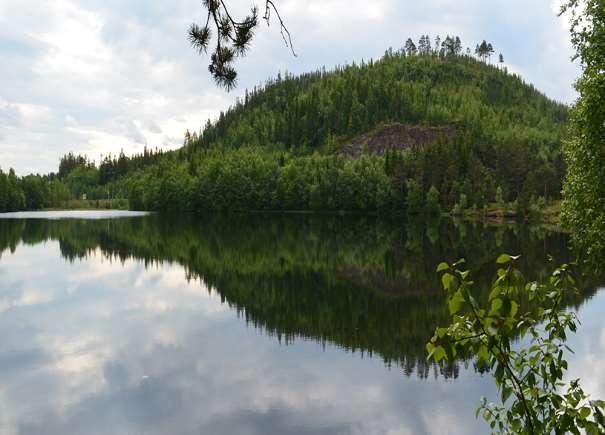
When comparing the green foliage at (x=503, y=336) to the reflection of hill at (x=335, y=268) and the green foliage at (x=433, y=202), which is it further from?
the green foliage at (x=433, y=202)

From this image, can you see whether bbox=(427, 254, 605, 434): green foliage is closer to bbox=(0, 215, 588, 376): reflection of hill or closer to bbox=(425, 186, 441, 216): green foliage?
bbox=(0, 215, 588, 376): reflection of hill

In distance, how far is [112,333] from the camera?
30.4 meters

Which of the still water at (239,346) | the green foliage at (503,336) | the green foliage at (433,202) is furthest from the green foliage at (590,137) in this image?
the green foliage at (433,202)

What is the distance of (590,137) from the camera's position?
25.8 metres

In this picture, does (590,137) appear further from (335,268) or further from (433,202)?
(433,202)

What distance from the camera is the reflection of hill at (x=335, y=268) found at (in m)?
30.8

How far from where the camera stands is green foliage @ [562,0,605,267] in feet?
82.4

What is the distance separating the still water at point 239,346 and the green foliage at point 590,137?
6.63 meters

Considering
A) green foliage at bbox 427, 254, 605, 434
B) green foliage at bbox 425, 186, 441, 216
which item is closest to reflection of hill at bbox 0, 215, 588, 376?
green foliage at bbox 427, 254, 605, 434

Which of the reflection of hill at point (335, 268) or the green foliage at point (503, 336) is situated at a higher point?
the green foliage at point (503, 336)

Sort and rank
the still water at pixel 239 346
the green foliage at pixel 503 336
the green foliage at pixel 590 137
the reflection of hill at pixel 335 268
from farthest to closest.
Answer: the reflection of hill at pixel 335 268
the green foliage at pixel 590 137
the still water at pixel 239 346
the green foliage at pixel 503 336

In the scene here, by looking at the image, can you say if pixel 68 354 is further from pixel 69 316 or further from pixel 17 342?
pixel 69 316

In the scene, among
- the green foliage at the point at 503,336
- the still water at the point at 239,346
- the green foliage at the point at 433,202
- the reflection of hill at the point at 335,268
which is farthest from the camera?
the green foliage at the point at 433,202

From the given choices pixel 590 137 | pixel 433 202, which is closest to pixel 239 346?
pixel 590 137
